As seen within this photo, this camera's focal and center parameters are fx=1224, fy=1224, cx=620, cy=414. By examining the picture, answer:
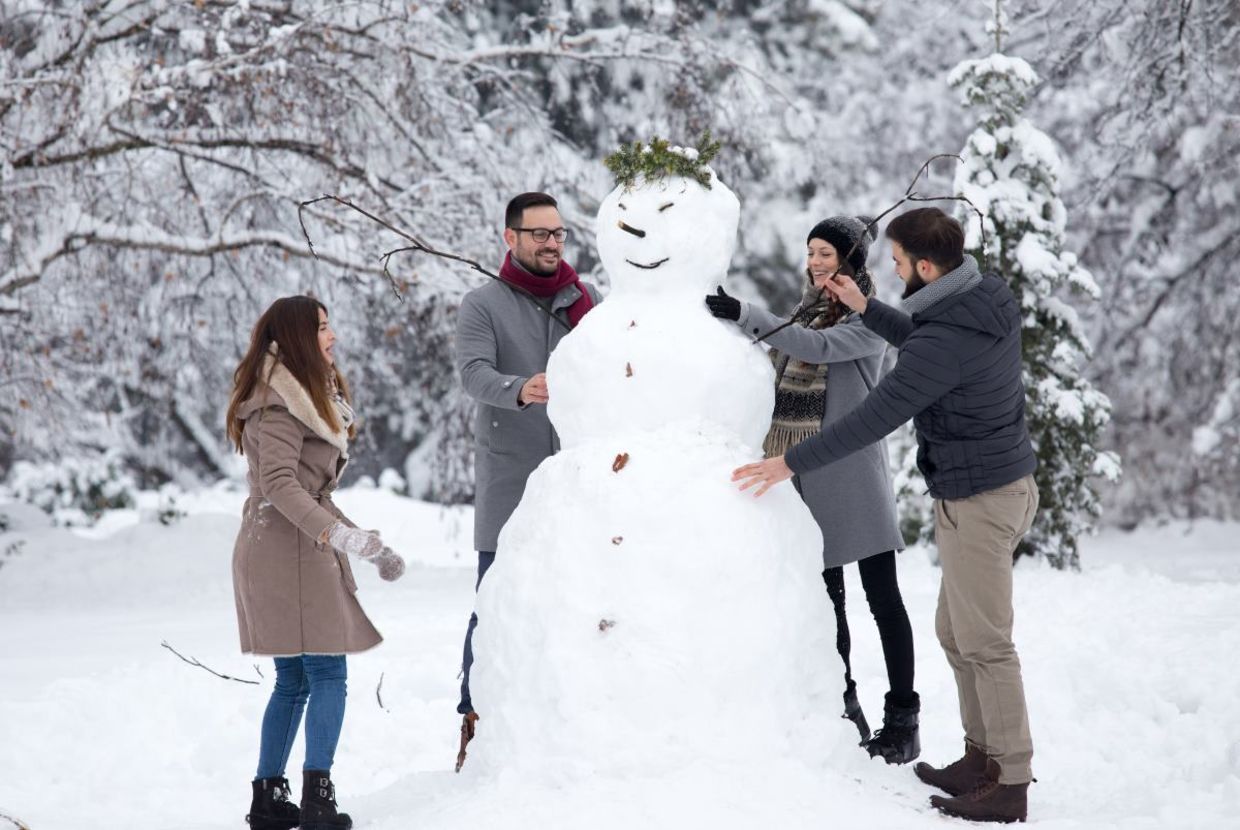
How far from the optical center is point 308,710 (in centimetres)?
365

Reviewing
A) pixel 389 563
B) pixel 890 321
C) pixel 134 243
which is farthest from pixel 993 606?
pixel 134 243

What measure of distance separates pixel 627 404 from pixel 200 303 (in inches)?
265

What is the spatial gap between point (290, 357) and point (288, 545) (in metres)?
0.57

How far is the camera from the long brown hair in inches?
146

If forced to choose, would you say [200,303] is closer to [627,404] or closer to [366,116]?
[366,116]

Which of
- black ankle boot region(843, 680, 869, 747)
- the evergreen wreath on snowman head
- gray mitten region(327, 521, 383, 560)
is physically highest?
the evergreen wreath on snowman head

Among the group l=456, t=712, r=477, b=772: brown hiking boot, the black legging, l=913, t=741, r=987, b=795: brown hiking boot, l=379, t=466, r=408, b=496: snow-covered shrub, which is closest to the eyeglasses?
the black legging

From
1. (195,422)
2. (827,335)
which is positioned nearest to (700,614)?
(827,335)

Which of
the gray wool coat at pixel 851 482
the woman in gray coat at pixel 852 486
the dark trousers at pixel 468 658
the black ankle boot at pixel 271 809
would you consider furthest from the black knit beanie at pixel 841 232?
the black ankle boot at pixel 271 809

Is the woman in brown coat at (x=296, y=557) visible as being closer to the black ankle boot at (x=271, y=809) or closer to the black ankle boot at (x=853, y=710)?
the black ankle boot at (x=271, y=809)

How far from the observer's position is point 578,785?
3.20m

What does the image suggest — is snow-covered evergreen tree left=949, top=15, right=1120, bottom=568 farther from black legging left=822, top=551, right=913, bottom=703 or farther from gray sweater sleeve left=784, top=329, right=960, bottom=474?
gray sweater sleeve left=784, top=329, right=960, bottom=474

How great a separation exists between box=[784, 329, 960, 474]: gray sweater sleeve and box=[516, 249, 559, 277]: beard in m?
1.29

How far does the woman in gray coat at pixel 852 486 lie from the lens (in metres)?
3.96
